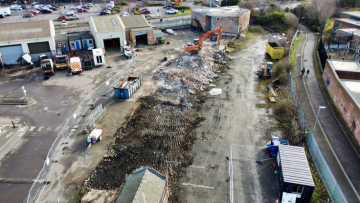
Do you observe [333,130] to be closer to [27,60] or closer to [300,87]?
[300,87]

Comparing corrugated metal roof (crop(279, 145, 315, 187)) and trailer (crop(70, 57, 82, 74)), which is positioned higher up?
trailer (crop(70, 57, 82, 74))

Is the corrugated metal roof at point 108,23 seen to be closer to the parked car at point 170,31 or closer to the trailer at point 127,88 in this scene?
the parked car at point 170,31

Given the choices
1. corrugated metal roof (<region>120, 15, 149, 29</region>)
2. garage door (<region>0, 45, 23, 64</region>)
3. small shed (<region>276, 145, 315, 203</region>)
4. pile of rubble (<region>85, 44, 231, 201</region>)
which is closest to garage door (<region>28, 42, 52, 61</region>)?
garage door (<region>0, 45, 23, 64</region>)

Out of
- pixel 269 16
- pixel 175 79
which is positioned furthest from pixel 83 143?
pixel 269 16

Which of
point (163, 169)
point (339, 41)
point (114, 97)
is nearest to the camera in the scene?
point (163, 169)

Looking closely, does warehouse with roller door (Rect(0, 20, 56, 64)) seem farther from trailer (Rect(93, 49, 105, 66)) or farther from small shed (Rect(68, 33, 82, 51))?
trailer (Rect(93, 49, 105, 66))

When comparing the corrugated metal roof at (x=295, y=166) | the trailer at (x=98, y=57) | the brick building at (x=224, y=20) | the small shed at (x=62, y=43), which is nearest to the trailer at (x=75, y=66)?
the trailer at (x=98, y=57)

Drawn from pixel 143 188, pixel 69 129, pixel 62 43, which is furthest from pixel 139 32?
pixel 143 188
